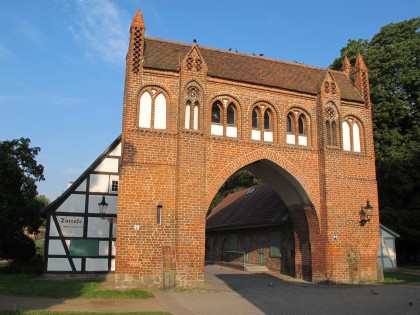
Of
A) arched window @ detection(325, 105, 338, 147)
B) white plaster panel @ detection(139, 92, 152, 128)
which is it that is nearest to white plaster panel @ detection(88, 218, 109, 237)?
white plaster panel @ detection(139, 92, 152, 128)

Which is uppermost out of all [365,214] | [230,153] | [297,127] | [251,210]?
[297,127]

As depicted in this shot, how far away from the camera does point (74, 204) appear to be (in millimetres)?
19359

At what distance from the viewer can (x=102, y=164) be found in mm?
20094

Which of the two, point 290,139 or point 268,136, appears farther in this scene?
point 290,139

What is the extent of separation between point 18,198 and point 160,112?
33.0 feet

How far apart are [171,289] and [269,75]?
10383mm

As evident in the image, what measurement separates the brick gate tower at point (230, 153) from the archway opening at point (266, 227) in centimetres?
13

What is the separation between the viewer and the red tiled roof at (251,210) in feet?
77.4

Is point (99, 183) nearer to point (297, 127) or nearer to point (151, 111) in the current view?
point (151, 111)

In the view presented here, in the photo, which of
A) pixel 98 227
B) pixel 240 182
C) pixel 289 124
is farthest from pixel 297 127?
pixel 240 182

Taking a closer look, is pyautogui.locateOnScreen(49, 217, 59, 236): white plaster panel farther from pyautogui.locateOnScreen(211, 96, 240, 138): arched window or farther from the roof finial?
the roof finial

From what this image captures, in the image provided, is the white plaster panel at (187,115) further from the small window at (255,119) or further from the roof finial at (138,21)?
the roof finial at (138,21)

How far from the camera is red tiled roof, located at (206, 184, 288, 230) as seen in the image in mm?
23577

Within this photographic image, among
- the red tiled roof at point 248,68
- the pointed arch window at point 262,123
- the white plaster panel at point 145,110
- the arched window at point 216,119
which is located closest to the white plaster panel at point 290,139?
the pointed arch window at point 262,123
